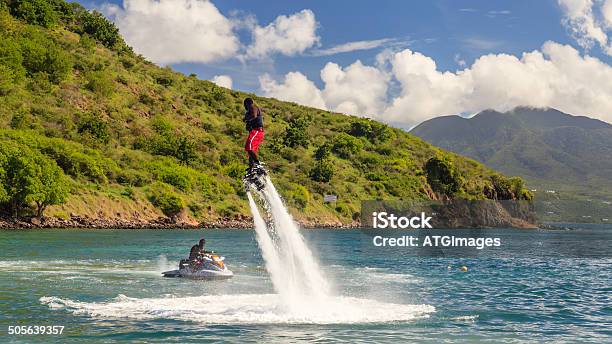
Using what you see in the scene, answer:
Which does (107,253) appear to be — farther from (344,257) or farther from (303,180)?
(303,180)

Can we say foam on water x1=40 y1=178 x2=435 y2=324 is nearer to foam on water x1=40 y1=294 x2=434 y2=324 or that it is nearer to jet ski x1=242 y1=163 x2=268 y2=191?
foam on water x1=40 y1=294 x2=434 y2=324

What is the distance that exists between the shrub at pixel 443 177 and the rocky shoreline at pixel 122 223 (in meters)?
57.4

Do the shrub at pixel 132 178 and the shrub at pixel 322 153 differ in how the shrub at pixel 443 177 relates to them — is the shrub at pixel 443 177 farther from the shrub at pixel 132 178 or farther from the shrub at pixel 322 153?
the shrub at pixel 132 178

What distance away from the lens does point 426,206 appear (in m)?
180

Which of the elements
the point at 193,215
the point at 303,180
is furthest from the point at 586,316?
the point at 303,180

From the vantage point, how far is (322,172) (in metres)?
166

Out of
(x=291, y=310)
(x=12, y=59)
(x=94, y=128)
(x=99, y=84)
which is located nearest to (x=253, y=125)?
(x=291, y=310)

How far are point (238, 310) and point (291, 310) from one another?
2.51 m

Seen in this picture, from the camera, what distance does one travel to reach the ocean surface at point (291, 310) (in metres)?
23.6

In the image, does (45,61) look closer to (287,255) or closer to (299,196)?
(299,196)

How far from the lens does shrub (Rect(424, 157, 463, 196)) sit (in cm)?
18862

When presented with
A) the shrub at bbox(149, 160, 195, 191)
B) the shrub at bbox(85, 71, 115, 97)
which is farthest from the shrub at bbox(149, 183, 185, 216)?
the shrub at bbox(85, 71, 115, 97)

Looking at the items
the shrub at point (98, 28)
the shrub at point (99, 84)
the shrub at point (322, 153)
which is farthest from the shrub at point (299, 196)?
the shrub at point (98, 28)

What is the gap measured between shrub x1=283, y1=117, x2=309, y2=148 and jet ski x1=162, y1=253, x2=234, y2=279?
140323 millimetres
